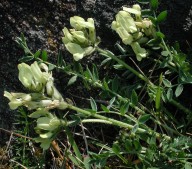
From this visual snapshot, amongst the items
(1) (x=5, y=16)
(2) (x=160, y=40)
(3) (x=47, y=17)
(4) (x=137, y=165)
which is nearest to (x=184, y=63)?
(2) (x=160, y=40)

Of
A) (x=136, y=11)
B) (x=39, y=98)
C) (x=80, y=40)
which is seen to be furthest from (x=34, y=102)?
(x=136, y=11)

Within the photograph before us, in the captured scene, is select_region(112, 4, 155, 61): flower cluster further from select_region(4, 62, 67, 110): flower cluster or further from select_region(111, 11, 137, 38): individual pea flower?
select_region(4, 62, 67, 110): flower cluster

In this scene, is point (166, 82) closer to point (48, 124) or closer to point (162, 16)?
point (162, 16)

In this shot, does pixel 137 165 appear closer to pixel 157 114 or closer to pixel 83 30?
pixel 157 114

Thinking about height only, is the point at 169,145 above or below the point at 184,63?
below

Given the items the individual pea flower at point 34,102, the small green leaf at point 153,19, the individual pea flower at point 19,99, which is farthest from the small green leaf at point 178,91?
the individual pea flower at point 19,99

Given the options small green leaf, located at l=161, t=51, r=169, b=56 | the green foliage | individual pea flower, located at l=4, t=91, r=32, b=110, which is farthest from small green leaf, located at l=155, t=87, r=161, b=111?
individual pea flower, located at l=4, t=91, r=32, b=110
